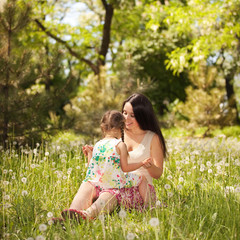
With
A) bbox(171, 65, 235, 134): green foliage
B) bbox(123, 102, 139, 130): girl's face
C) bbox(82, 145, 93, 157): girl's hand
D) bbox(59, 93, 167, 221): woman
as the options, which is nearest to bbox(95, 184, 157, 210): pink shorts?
bbox(59, 93, 167, 221): woman

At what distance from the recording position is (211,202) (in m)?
3.20

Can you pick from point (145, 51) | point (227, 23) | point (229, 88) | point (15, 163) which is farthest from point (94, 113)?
point (229, 88)

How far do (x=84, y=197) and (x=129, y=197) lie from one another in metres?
0.48

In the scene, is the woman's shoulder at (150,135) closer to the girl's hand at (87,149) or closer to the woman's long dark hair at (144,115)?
the woman's long dark hair at (144,115)

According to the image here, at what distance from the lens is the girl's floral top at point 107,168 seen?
11.3 ft

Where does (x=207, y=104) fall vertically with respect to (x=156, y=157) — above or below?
above

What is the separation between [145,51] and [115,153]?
13.7 metres

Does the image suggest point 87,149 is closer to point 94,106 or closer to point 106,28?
point 94,106

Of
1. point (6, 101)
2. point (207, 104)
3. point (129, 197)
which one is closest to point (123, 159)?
point (129, 197)

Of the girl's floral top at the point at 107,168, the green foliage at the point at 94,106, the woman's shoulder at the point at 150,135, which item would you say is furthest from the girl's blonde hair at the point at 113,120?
the green foliage at the point at 94,106

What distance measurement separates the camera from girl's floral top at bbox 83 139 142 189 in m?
3.43

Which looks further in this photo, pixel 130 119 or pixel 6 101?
pixel 6 101

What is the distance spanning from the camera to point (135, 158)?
12.5 feet

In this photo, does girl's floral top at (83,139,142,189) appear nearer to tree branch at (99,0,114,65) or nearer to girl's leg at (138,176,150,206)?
girl's leg at (138,176,150,206)
